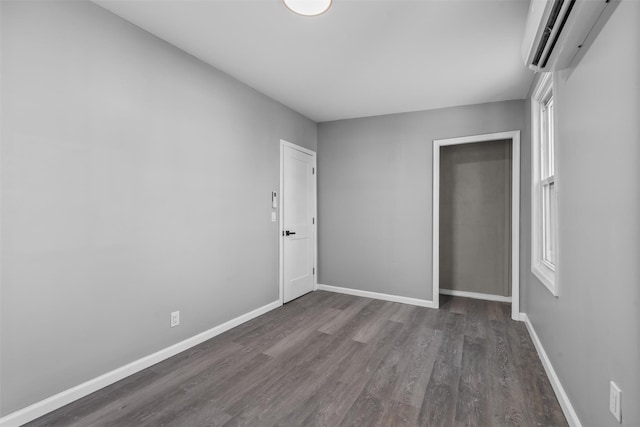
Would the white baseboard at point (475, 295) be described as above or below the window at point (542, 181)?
below

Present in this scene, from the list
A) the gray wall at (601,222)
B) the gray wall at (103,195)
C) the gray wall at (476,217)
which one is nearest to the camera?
the gray wall at (601,222)

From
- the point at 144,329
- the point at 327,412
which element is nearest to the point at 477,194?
the point at 327,412

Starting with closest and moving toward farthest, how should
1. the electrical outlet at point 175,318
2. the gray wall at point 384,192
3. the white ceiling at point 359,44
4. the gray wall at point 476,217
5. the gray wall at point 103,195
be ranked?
the gray wall at point 103,195 < the white ceiling at point 359,44 < the electrical outlet at point 175,318 < the gray wall at point 384,192 < the gray wall at point 476,217

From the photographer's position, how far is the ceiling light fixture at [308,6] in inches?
74.1

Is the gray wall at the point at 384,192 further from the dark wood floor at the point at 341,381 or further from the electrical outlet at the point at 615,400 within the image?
the electrical outlet at the point at 615,400

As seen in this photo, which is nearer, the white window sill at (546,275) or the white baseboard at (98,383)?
the white baseboard at (98,383)

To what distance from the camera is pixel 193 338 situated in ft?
8.98

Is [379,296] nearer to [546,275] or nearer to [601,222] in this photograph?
[546,275]

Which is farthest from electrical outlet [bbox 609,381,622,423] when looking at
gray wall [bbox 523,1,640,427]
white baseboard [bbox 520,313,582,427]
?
white baseboard [bbox 520,313,582,427]

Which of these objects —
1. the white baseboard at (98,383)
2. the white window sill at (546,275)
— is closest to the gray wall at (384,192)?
the white window sill at (546,275)

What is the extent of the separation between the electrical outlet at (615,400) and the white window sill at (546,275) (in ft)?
3.02

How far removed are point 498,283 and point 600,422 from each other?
123 inches

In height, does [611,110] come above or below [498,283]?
above

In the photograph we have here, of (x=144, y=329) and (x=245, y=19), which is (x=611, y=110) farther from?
(x=144, y=329)
